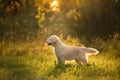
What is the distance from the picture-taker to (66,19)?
20875 mm

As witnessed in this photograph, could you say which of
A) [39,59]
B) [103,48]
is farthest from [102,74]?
[103,48]

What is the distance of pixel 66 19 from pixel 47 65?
10248mm

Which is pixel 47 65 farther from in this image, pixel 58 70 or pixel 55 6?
pixel 55 6

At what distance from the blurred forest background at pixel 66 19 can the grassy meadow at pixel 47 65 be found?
3.21 metres

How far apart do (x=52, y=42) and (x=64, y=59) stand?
1.82ft

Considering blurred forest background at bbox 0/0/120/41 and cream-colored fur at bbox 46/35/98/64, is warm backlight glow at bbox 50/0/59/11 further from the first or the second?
cream-colored fur at bbox 46/35/98/64

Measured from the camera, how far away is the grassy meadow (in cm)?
939

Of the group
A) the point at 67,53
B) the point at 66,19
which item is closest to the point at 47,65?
the point at 67,53

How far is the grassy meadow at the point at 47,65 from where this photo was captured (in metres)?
9.39

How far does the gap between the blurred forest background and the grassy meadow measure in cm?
321

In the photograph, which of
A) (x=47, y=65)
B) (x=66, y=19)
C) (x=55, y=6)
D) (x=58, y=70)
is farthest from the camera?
(x=55, y=6)

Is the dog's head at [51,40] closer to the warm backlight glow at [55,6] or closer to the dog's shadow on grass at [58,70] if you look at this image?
the dog's shadow on grass at [58,70]

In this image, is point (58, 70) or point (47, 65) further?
point (47, 65)

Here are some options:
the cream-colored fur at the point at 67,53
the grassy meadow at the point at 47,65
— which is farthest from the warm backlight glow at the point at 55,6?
the cream-colored fur at the point at 67,53
